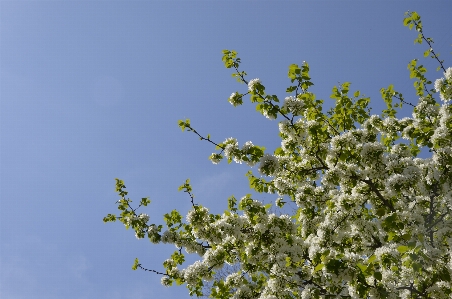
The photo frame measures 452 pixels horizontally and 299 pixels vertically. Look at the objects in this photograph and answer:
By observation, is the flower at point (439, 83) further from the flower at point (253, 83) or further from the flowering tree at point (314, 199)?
the flower at point (253, 83)

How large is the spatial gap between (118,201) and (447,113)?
986 centimetres

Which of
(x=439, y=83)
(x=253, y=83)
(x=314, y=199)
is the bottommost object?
(x=314, y=199)

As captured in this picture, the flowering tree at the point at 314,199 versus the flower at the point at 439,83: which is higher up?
the flower at the point at 439,83

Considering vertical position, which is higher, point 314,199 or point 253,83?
point 253,83

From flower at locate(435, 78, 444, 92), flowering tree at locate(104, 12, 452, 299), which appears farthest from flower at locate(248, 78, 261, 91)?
flower at locate(435, 78, 444, 92)

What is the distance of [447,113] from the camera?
8.30 meters

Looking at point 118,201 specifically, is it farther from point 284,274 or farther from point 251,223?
point 284,274

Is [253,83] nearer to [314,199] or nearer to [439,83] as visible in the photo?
[314,199]

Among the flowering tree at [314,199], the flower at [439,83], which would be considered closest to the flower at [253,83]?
the flowering tree at [314,199]

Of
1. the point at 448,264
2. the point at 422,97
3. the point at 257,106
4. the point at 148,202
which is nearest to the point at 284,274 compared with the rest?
the point at 448,264

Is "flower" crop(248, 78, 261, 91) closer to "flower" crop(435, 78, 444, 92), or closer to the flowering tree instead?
the flowering tree

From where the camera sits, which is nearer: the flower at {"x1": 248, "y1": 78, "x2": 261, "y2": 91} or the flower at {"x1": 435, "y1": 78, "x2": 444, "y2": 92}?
the flower at {"x1": 248, "y1": 78, "x2": 261, "y2": 91}

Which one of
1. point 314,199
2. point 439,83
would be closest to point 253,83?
point 314,199

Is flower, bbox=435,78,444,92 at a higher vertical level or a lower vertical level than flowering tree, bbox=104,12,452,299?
higher
